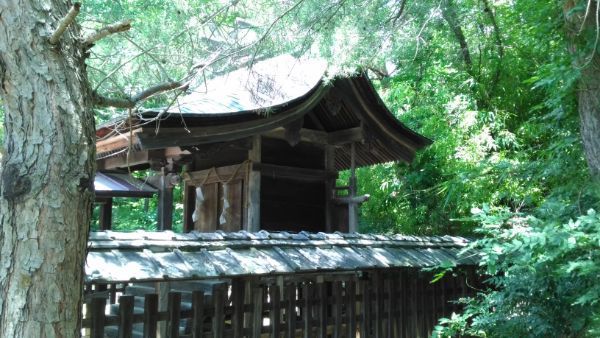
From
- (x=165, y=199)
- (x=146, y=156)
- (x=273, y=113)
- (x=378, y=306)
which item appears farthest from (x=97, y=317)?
(x=165, y=199)

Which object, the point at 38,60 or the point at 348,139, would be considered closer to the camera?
the point at 38,60

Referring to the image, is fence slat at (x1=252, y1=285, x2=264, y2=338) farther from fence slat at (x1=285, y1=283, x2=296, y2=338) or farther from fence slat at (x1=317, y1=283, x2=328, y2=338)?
fence slat at (x1=317, y1=283, x2=328, y2=338)

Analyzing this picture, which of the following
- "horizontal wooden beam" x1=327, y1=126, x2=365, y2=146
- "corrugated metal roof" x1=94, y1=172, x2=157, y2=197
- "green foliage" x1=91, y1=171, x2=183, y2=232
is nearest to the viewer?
"corrugated metal roof" x1=94, y1=172, x2=157, y2=197

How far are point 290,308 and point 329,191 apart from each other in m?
3.81

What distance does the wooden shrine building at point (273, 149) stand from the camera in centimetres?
766

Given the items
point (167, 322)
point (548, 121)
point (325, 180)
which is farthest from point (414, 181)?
point (167, 322)

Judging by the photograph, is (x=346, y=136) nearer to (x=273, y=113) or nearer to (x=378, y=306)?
(x=273, y=113)

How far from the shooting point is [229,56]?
640 centimetres

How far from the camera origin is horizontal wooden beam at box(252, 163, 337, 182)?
28.6 ft

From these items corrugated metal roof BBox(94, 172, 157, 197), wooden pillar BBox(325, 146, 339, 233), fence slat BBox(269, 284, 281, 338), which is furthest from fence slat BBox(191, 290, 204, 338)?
wooden pillar BBox(325, 146, 339, 233)

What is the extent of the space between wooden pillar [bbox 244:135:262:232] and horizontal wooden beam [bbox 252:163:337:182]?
0.34 ft

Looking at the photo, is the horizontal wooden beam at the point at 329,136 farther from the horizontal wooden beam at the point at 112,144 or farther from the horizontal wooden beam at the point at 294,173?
the horizontal wooden beam at the point at 112,144

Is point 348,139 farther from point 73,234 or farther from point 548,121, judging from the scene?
point 73,234

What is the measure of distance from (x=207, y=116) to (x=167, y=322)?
111 inches
